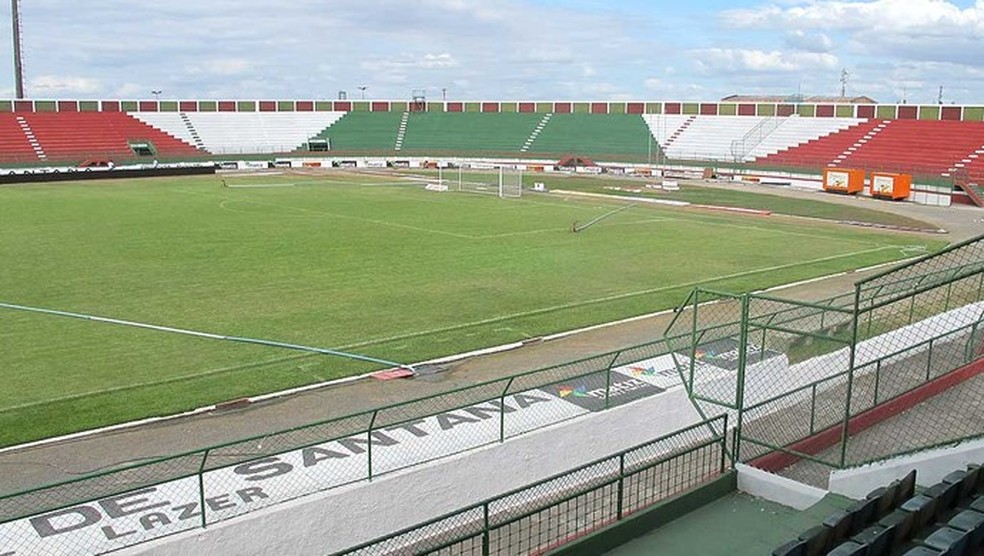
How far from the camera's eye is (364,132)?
89.8m

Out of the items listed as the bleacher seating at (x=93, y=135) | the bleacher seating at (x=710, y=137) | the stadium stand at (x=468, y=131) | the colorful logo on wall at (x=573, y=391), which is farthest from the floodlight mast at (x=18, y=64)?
the colorful logo on wall at (x=573, y=391)

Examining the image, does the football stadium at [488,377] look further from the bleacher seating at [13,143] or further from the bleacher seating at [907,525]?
the bleacher seating at [13,143]

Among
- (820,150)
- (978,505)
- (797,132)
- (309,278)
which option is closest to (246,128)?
(797,132)

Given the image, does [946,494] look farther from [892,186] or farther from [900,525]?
[892,186]

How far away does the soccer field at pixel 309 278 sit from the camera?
15977 mm

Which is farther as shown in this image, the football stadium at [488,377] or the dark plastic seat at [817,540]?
the football stadium at [488,377]

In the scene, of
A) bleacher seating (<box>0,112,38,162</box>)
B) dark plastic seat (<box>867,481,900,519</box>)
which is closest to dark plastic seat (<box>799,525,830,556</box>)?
dark plastic seat (<box>867,481,900,519</box>)

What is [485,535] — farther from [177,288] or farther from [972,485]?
[177,288]

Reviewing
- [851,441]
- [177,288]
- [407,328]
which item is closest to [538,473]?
[851,441]

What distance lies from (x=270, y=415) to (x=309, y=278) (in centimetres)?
1166

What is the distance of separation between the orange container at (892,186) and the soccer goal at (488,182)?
21769mm

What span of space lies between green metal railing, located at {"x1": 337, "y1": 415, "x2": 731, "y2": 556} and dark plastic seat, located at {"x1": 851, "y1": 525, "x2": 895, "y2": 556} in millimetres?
2244

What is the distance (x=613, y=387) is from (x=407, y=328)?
Answer: 6866 millimetres

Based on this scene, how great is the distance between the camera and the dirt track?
39.0 feet
